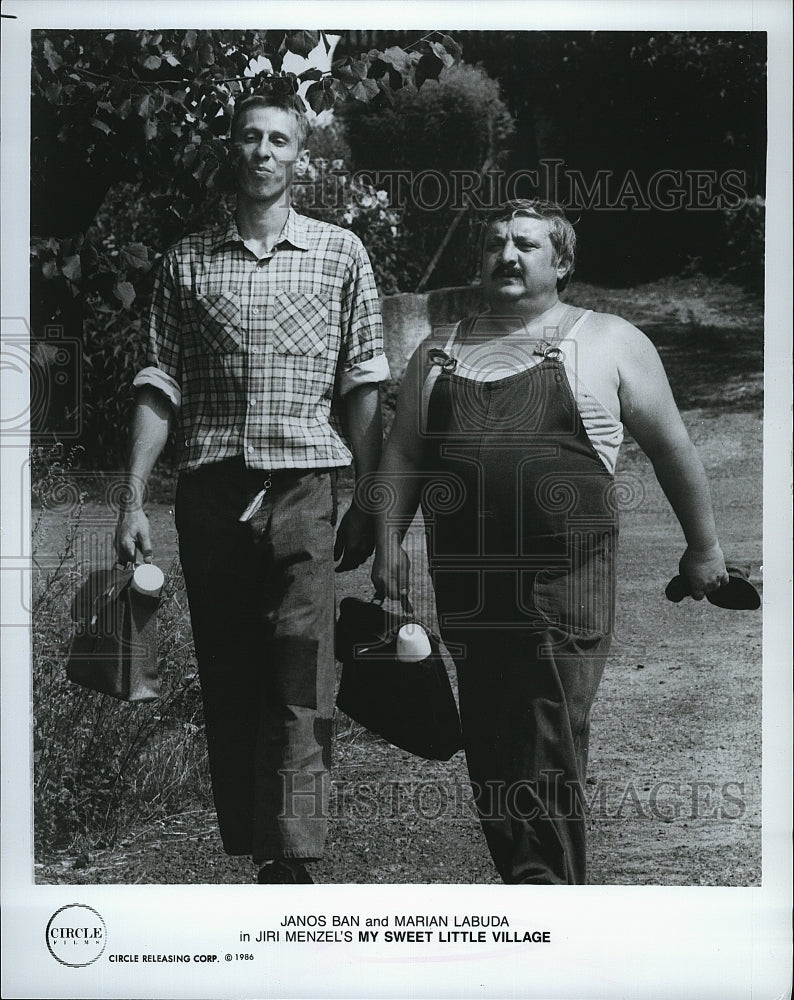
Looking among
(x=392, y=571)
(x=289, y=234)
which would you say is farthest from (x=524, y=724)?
(x=289, y=234)

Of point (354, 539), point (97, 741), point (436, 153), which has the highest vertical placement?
point (436, 153)

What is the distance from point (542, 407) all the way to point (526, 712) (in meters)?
0.97

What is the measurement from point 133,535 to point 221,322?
74 centimetres

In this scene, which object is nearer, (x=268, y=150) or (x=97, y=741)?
(x=268, y=150)

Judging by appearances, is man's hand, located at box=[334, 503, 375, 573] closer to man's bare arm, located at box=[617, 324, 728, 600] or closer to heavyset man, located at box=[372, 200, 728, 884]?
heavyset man, located at box=[372, 200, 728, 884]

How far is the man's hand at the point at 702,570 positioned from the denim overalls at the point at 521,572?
0.25 m

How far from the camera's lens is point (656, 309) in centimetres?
400

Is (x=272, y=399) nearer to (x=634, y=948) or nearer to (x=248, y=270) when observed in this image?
(x=248, y=270)

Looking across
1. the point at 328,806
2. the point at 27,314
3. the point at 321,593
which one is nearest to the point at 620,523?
the point at 321,593

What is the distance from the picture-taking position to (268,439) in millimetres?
3975

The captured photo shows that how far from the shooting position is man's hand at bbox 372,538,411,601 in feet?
13.3

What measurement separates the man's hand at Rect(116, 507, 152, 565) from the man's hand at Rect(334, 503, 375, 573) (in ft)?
1.99

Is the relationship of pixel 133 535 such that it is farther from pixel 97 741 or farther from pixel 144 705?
pixel 97 741

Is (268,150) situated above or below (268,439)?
above
